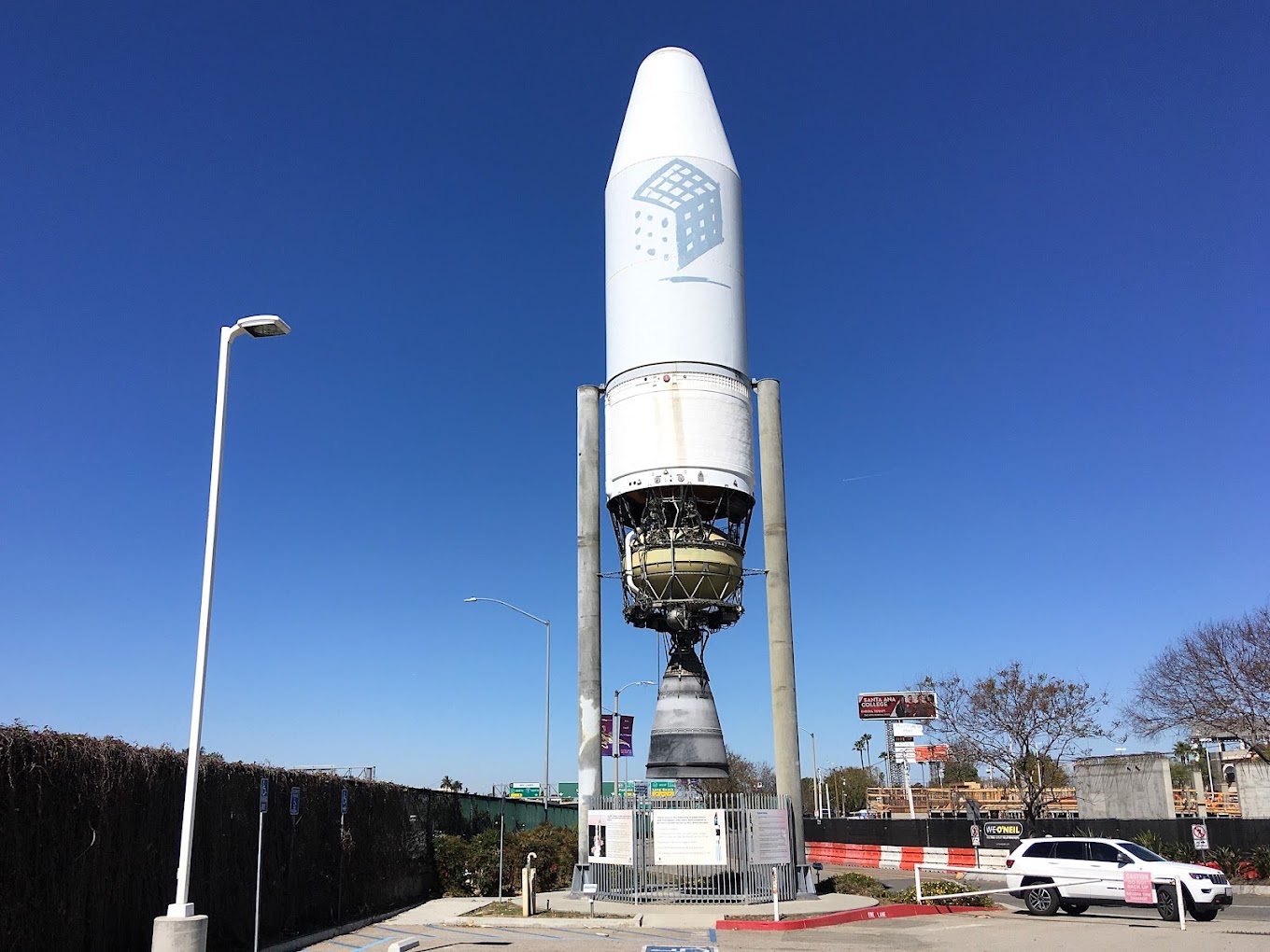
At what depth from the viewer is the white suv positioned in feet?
65.7

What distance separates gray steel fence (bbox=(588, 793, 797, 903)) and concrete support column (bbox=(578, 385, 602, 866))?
1246mm

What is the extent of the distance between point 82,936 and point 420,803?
1363cm

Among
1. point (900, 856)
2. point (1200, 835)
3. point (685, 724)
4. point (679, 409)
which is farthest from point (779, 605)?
point (900, 856)

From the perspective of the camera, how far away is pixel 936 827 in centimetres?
4100

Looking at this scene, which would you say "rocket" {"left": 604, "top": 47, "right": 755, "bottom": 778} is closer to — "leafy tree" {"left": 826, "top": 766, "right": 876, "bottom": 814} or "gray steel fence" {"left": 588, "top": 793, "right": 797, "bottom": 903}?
"gray steel fence" {"left": 588, "top": 793, "right": 797, "bottom": 903}

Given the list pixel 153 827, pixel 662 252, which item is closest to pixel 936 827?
pixel 662 252

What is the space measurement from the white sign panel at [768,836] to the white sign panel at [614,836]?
264cm

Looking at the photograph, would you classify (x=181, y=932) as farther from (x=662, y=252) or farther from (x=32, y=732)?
(x=662, y=252)

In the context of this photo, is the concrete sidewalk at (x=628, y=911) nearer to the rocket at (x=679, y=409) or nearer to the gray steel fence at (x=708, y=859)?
the gray steel fence at (x=708, y=859)

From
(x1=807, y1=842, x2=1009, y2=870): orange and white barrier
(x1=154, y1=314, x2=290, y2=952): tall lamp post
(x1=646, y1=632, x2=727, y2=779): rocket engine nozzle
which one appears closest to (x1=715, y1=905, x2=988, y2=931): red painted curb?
(x1=646, y1=632, x2=727, y2=779): rocket engine nozzle

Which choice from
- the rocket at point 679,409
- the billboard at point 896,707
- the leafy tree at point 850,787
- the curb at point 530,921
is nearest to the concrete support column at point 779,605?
the rocket at point 679,409

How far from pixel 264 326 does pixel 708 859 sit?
Answer: 15.2 metres

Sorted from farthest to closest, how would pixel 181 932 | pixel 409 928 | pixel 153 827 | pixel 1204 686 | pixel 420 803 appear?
1. pixel 1204 686
2. pixel 420 803
3. pixel 409 928
4. pixel 153 827
5. pixel 181 932

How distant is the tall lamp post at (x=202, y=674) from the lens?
35.4 ft
